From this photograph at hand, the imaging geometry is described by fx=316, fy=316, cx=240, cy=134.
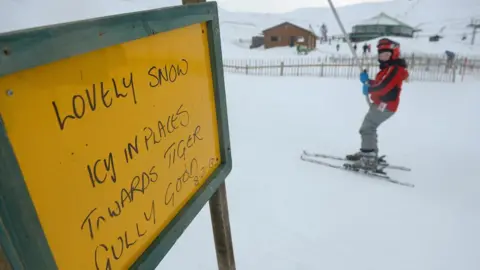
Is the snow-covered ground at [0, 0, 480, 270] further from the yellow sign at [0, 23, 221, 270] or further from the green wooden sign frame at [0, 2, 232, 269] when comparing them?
the green wooden sign frame at [0, 2, 232, 269]

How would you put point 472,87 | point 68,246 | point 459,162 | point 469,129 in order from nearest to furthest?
point 68,246, point 459,162, point 469,129, point 472,87

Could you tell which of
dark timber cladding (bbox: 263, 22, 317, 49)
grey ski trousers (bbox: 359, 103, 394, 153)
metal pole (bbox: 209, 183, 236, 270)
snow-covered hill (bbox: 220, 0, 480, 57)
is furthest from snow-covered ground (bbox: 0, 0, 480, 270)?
dark timber cladding (bbox: 263, 22, 317, 49)

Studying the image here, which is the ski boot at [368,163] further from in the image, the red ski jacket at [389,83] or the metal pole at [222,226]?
the metal pole at [222,226]

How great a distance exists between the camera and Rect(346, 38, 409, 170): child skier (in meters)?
3.96

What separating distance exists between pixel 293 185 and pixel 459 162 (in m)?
2.75

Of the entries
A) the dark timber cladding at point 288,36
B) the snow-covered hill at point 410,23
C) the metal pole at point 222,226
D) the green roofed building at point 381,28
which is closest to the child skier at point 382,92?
the metal pole at point 222,226

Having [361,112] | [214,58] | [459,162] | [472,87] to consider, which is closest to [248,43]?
[472,87]

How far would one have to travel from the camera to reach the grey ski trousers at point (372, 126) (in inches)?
165

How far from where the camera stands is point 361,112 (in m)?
7.38

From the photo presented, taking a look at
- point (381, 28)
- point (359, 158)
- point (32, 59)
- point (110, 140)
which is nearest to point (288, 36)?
point (381, 28)

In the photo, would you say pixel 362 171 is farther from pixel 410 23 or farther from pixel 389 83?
pixel 410 23

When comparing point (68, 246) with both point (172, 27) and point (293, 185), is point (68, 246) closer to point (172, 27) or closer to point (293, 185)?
point (172, 27)

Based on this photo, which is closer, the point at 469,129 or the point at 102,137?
the point at 102,137

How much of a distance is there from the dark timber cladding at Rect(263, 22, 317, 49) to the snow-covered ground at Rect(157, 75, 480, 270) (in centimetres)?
2888
